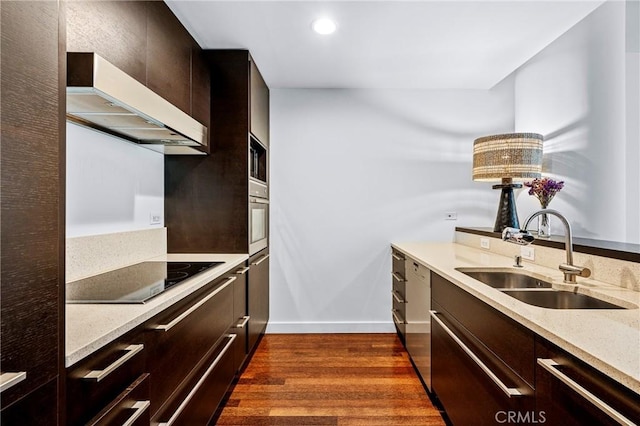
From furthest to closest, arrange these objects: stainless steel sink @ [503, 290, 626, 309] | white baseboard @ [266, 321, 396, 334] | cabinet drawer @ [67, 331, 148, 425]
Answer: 1. white baseboard @ [266, 321, 396, 334]
2. stainless steel sink @ [503, 290, 626, 309]
3. cabinet drawer @ [67, 331, 148, 425]

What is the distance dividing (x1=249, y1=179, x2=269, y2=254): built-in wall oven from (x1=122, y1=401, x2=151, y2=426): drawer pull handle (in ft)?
5.25

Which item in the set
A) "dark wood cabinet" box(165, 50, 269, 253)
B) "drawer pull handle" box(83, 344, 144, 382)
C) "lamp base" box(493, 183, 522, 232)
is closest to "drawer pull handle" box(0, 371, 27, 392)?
"drawer pull handle" box(83, 344, 144, 382)

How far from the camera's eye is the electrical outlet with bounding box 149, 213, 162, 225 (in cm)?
247

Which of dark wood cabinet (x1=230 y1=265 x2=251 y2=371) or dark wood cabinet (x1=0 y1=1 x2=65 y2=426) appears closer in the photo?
dark wood cabinet (x1=0 y1=1 x2=65 y2=426)

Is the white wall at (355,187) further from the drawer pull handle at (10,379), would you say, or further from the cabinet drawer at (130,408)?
the drawer pull handle at (10,379)

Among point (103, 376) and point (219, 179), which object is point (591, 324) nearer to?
point (103, 376)

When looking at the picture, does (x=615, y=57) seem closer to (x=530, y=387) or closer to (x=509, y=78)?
(x=509, y=78)

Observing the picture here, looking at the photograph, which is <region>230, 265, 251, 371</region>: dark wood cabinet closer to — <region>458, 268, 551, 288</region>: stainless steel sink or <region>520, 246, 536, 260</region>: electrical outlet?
<region>458, 268, 551, 288</region>: stainless steel sink

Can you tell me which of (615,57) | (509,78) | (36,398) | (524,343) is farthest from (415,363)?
(509,78)

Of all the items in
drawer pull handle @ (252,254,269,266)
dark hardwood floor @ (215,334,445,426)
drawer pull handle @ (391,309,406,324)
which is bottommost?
dark hardwood floor @ (215,334,445,426)

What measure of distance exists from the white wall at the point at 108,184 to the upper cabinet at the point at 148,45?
0.42 meters

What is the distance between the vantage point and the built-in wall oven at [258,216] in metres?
2.74

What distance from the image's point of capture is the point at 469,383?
1.57 m

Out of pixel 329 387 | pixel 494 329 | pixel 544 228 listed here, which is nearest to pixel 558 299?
pixel 494 329
